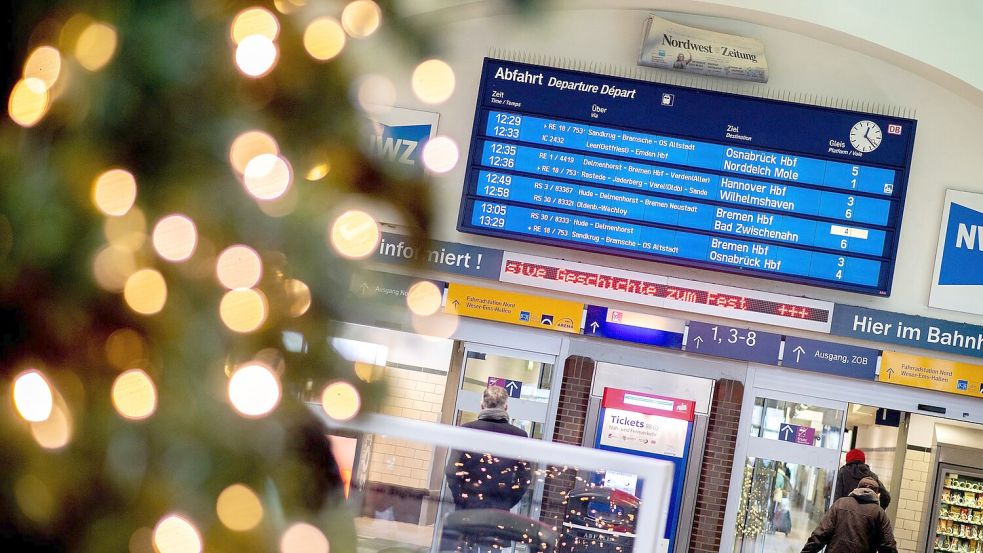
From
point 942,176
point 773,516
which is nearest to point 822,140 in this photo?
point 942,176

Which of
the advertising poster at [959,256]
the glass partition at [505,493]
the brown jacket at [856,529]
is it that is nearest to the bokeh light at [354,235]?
the glass partition at [505,493]

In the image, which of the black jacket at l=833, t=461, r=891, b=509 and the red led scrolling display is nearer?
the black jacket at l=833, t=461, r=891, b=509

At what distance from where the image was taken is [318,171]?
73 centimetres

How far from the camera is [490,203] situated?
750 centimetres

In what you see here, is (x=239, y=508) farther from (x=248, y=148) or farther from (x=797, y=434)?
(x=797, y=434)

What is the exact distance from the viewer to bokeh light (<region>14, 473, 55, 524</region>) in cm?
63

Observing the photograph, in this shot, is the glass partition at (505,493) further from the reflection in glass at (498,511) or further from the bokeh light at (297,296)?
the bokeh light at (297,296)

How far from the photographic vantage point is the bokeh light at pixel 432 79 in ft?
2.60

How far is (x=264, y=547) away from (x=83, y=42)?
347 millimetres

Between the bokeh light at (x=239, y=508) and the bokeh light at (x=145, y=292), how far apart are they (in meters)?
0.13

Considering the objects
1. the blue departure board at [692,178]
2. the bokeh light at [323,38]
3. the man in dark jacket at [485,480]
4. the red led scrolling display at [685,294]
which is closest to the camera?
the bokeh light at [323,38]

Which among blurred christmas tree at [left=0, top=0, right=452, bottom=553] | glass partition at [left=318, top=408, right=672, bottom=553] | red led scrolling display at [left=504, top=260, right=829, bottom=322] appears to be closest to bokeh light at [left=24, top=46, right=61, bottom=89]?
blurred christmas tree at [left=0, top=0, right=452, bottom=553]

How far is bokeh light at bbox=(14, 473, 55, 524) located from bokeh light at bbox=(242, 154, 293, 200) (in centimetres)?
23

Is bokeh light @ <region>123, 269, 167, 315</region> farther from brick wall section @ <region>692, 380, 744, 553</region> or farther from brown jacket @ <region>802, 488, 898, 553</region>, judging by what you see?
brick wall section @ <region>692, 380, 744, 553</region>
